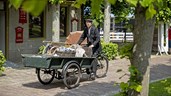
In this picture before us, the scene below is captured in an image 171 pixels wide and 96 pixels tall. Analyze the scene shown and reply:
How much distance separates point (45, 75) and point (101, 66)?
2042 mm

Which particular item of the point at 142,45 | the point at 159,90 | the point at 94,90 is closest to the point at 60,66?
the point at 94,90

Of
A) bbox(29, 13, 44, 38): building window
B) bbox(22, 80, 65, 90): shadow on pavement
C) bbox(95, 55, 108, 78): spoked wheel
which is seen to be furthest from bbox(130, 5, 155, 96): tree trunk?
bbox(29, 13, 44, 38): building window

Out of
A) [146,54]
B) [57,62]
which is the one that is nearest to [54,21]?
[57,62]

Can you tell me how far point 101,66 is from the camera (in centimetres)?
1122

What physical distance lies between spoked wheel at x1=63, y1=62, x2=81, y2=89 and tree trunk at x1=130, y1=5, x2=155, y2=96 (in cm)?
481

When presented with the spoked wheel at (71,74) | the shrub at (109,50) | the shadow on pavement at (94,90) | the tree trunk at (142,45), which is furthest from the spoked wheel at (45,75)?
the shrub at (109,50)

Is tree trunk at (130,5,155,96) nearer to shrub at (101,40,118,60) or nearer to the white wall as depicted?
the white wall

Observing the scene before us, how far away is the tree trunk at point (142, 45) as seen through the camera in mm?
3893

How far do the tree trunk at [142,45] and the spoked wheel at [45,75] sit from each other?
532cm

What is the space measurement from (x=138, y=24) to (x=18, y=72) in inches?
344

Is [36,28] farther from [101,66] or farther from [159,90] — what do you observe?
[159,90]

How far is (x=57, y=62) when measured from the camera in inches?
350

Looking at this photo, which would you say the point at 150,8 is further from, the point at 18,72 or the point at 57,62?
the point at 18,72

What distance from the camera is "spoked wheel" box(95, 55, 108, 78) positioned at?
1110cm
